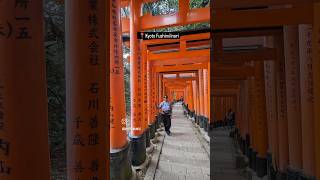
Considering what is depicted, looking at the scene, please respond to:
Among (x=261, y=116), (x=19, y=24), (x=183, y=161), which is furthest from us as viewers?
(x=183, y=161)

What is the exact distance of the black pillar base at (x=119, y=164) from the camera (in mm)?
6070

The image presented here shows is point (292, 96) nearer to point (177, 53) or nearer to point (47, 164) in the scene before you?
point (47, 164)

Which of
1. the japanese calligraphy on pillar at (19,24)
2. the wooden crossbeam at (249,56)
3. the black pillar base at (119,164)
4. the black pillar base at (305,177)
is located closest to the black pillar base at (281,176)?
the black pillar base at (305,177)

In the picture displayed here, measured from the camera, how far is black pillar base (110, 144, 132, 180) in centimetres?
607

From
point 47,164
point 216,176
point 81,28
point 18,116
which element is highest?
point 81,28

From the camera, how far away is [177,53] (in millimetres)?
12414

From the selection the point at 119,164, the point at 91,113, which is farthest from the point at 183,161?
the point at 91,113

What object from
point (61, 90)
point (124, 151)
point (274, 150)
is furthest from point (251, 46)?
point (61, 90)

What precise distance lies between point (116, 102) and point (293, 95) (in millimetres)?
2891

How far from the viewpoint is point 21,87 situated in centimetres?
223

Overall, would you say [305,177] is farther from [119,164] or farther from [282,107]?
[119,164]

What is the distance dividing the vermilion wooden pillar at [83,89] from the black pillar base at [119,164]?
2.75 meters

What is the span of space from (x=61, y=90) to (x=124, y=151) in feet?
5.79

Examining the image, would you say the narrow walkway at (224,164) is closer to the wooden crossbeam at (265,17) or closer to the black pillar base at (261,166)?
the black pillar base at (261,166)
